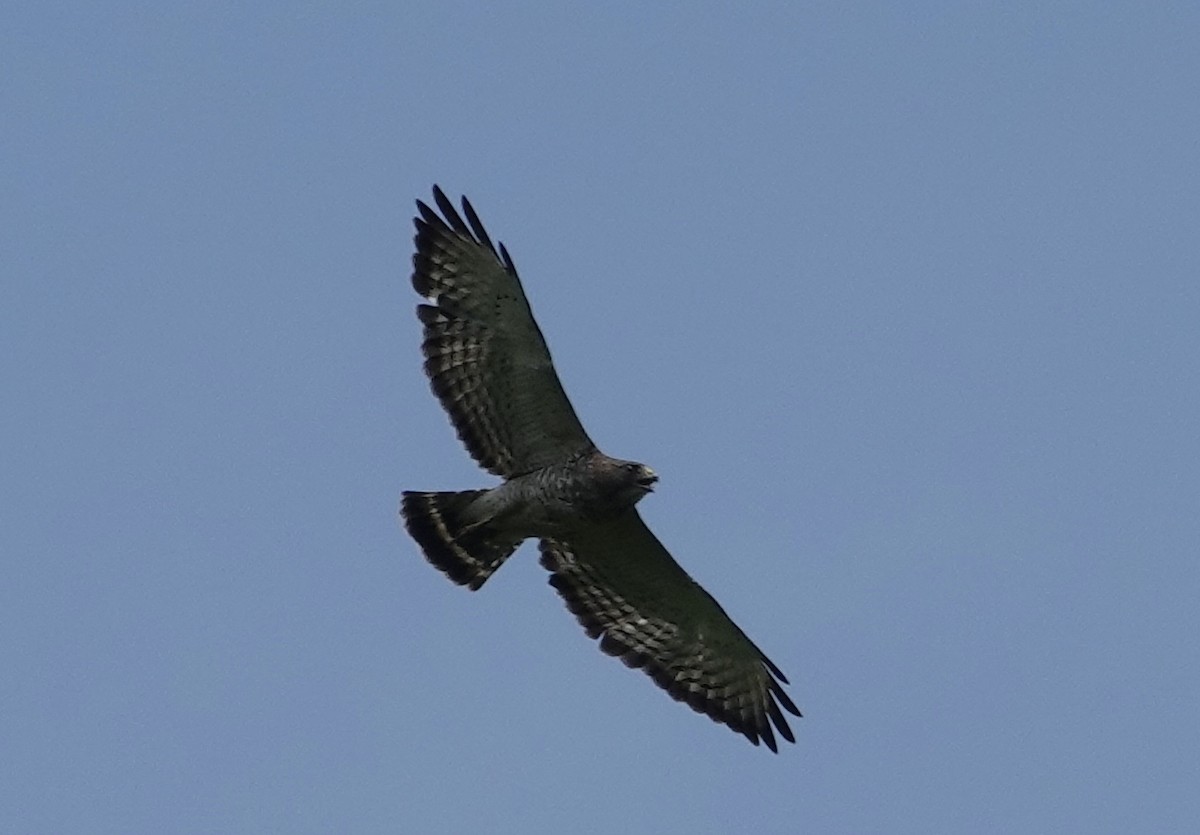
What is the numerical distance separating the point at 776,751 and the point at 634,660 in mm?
1274

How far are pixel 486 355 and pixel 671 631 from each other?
269cm

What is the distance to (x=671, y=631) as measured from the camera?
17219mm

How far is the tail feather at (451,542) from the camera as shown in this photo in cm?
1662

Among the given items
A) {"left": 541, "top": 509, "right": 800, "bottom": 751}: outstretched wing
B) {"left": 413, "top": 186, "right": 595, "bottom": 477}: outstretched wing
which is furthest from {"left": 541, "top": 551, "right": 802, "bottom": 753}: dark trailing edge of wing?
{"left": 413, "top": 186, "right": 595, "bottom": 477}: outstretched wing

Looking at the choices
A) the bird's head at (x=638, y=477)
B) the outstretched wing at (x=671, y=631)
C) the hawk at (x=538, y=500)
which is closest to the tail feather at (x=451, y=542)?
the hawk at (x=538, y=500)

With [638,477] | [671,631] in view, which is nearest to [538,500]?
[638,477]

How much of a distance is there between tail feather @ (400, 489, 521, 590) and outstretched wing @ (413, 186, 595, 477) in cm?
57

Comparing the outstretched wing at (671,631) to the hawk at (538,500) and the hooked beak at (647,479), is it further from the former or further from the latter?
the hooked beak at (647,479)

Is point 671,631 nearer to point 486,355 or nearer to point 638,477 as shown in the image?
point 638,477

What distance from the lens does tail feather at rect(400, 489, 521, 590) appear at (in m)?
16.6

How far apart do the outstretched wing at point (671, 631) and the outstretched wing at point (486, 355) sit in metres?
0.94

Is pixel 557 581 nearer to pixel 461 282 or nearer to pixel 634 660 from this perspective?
pixel 634 660

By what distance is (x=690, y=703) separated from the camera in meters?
17.2

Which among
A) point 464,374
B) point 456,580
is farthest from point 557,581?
point 464,374
